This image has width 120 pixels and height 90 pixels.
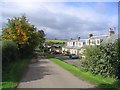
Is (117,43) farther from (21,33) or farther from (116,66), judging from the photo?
(21,33)

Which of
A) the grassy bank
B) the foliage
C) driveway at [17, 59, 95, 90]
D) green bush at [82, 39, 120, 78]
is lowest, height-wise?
driveway at [17, 59, 95, 90]

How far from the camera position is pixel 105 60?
2077 cm

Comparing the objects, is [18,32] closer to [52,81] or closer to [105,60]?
[105,60]

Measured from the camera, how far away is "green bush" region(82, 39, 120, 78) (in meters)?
20.0

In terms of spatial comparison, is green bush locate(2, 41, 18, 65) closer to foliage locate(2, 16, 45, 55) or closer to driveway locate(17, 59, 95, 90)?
driveway locate(17, 59, 95, 90)

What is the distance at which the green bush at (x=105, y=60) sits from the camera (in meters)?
20.0

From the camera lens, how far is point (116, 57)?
2027 centimetres

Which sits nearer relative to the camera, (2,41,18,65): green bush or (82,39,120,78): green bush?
(82,39,120,78): green bush

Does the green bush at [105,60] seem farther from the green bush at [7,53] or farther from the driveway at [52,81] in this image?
the green bush at [7,53]

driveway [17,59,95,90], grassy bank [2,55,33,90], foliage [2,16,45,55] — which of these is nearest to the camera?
grassy bank [2,55,33,90]

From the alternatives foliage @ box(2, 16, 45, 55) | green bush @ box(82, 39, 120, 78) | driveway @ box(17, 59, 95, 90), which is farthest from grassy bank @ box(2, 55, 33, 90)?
foliage @ box(2, 16, 45, 55)

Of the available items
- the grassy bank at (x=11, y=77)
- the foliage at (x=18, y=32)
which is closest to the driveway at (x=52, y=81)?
the grassy bank at (x=11, y=77)

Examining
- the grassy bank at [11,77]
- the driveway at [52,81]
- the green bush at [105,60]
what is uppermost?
the green bush at [105,60]

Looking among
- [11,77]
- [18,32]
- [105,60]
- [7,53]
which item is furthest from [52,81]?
[18,32]
